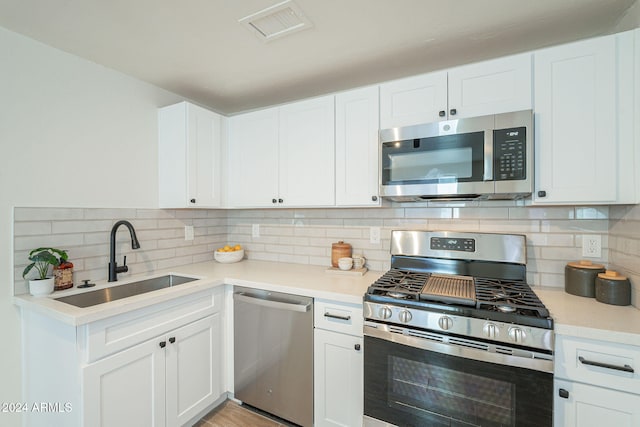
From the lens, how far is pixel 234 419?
192cm

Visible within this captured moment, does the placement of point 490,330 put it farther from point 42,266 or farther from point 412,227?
point 42,266

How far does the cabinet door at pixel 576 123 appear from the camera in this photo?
1.38 meters

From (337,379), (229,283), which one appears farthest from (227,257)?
(337,379)

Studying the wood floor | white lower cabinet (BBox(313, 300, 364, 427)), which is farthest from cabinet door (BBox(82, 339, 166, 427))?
white lower cabinet (BBox(313, 300, 364, 427))

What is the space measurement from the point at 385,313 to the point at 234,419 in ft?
4.39

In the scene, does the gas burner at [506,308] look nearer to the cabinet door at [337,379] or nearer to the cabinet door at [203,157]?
the cabinet door at [337,379]

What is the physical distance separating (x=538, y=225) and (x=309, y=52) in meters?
1.78

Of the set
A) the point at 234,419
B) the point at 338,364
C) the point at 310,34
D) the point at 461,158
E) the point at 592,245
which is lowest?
the point at 234,419

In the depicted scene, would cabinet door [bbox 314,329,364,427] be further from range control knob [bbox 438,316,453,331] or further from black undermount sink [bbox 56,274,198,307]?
black undermount sink [bbox 56,274,198,307]

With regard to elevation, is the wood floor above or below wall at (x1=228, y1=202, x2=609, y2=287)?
below

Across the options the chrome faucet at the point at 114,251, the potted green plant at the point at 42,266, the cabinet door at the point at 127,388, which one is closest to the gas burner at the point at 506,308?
the cabinet door at the point at 127,388

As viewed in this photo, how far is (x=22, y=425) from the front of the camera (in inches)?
61.4

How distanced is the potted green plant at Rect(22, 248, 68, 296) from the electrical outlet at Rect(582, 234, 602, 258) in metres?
3.01

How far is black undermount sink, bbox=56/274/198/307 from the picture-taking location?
5.49 feet
